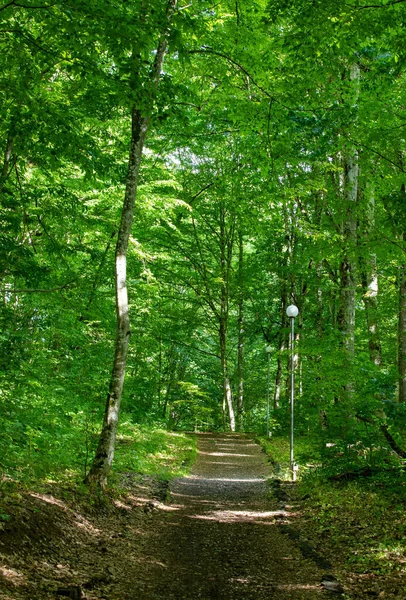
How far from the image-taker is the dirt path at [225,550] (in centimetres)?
488

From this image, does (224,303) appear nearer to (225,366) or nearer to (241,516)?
(225,366)

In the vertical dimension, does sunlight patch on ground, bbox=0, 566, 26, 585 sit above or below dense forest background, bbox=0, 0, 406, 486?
below

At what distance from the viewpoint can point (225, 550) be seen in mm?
6254

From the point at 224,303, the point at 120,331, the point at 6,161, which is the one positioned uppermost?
the point at 224,303

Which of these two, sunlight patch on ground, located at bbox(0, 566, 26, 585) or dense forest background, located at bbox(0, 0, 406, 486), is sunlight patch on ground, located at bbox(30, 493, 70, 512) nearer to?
dense forest background, located at bbox(0, 0, 406, 486)

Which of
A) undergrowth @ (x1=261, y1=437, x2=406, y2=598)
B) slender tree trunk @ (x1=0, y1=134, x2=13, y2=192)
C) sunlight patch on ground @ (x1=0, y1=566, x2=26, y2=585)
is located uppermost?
slender tree trunk @ (x1=0, y1=134, x2=13, y2=192)

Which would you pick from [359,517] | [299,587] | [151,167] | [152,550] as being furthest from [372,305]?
[299,587]

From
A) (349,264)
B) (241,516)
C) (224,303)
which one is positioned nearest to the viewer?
(241,516)

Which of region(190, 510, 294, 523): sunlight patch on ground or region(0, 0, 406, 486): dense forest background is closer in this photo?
region(0, 0, 406, 486): dense forest background

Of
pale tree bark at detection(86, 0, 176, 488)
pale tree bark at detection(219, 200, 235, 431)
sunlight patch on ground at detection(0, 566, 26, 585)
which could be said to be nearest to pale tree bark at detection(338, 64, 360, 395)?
pale tree bark at detection(86, 0, 176, 488)

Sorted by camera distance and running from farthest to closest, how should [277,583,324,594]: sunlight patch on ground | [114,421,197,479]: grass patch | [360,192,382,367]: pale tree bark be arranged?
1. [360,192,382,367]: pale tree bark
2. [114,421,197,479]: grass patch
3. [277,583,324,594]: sunlight patch on ground

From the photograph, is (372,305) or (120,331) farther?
(372,305)

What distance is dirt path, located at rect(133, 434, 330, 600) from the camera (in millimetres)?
4875

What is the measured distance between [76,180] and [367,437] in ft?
25.4
